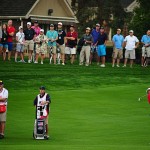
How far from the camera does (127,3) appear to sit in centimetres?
9662

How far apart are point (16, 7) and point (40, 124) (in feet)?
139

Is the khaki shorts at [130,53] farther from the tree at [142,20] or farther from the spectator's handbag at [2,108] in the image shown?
the spectator's handbag at [2,108]

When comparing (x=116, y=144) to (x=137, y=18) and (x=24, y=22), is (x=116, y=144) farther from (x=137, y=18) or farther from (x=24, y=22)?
(x=24, y=22)

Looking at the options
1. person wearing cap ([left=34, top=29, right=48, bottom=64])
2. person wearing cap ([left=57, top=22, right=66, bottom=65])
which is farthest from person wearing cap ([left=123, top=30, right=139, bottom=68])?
person wearing cap ([left=34, top=29, right=48, bottom=64])


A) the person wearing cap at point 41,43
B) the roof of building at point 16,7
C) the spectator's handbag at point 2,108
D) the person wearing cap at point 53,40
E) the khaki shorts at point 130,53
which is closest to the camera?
the spectator's handbag at point 2,108

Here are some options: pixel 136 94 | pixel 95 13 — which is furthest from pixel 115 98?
pixel 95 13

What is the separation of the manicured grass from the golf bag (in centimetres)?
29

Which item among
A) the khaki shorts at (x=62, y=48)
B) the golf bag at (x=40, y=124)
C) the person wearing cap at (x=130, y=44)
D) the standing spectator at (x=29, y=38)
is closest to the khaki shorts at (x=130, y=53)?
the person wearing cap at (x=130, y=44)

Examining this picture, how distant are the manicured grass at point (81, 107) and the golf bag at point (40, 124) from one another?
0.29 meters

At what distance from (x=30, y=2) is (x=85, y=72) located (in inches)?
1082

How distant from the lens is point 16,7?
208ft

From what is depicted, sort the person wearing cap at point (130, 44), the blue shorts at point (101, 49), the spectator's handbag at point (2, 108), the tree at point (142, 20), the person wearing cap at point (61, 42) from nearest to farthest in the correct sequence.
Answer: the spectator's handbag at point (2, 108) < the person wearing cap at point (61, 42) < the blue shorts at point (101, 49) < the person wearing cap at point (130, 44) < the tree at point (142, 20)

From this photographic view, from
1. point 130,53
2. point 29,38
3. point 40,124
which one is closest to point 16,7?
point 29,38

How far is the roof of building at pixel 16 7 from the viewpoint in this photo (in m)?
62.8
